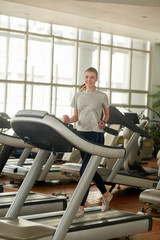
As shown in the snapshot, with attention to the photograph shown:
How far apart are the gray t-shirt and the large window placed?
705 centimetres

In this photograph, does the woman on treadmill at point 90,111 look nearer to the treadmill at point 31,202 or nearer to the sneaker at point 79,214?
the sneaker at point 79,214

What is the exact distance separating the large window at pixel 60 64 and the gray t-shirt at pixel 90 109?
7.05 metres

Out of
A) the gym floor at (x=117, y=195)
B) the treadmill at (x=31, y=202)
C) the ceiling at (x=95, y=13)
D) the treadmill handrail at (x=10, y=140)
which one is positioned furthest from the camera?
the ceiling at (x=95, y=13)

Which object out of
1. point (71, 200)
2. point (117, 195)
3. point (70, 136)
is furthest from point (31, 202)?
point (117, 195)

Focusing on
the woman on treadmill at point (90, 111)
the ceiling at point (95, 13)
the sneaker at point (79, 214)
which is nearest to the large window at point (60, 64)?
the ceiling at point (95, 13)

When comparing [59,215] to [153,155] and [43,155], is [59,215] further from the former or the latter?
[153,155]

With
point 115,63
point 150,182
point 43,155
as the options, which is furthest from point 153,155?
point 43,155

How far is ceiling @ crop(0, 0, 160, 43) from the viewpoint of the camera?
29.1ft

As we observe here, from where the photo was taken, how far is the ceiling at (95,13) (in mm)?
8875

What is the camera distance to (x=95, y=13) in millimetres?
9695

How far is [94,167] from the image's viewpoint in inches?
109

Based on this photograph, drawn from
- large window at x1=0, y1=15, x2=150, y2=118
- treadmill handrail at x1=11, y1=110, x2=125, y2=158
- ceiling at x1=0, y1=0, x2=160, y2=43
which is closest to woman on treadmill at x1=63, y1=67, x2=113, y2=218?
treadmill handrail at x1=11, y1=110, x2=125, y2=158

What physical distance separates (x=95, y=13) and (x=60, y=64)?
2363 millimetres

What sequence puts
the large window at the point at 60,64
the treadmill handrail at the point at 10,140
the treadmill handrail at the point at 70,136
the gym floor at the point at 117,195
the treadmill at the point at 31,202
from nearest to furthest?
the treadmill handrail at the point at 70,136 → the treadmill handrail at the point at 10,140 → the treadmill at the point at 31,202 → the gym floor at the point at 117,195 → the large window at the point at 60,64
